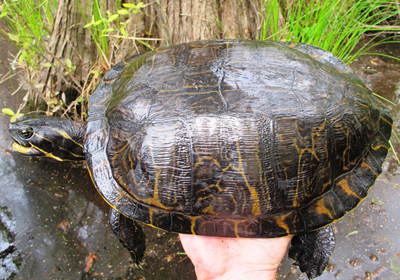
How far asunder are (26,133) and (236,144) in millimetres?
2134

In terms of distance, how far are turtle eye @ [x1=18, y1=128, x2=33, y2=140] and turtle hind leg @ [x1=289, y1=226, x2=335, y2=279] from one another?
2.86 metres

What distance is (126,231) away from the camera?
2.48 m

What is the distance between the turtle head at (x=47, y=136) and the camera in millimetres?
2662

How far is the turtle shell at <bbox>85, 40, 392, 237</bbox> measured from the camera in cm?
199

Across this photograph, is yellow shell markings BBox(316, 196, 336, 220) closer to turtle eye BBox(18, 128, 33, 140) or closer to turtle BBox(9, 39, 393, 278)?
turtle BBox(9, 39, 393, 278)

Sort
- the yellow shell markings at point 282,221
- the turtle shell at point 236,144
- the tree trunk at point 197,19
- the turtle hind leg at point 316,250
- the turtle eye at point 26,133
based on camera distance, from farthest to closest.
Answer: the tree trunk at point 197,19 → the turtle eye at point 26,133 → the turtle hind leg at point 316,250 → the yellow shell markings at point 282,221 → the turtle shell at point 236,144

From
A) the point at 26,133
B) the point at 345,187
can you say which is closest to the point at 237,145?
the point at 345,187

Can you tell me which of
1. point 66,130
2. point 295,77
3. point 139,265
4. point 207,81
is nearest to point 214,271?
point 139,265

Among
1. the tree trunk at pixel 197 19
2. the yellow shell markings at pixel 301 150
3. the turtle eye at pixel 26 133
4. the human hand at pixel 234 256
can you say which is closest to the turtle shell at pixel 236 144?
the yellow shell markings at pixel 301 150

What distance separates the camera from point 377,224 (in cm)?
288

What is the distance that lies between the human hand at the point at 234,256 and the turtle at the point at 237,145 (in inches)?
10.8

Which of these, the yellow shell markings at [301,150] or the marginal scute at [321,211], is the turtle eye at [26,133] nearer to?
the yellow shell markings at [301,150]

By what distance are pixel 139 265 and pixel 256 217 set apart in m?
1.37

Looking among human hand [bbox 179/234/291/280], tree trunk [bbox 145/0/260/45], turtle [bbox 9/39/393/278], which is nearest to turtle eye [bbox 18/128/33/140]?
turtle [bbox 9/39/393/278]
